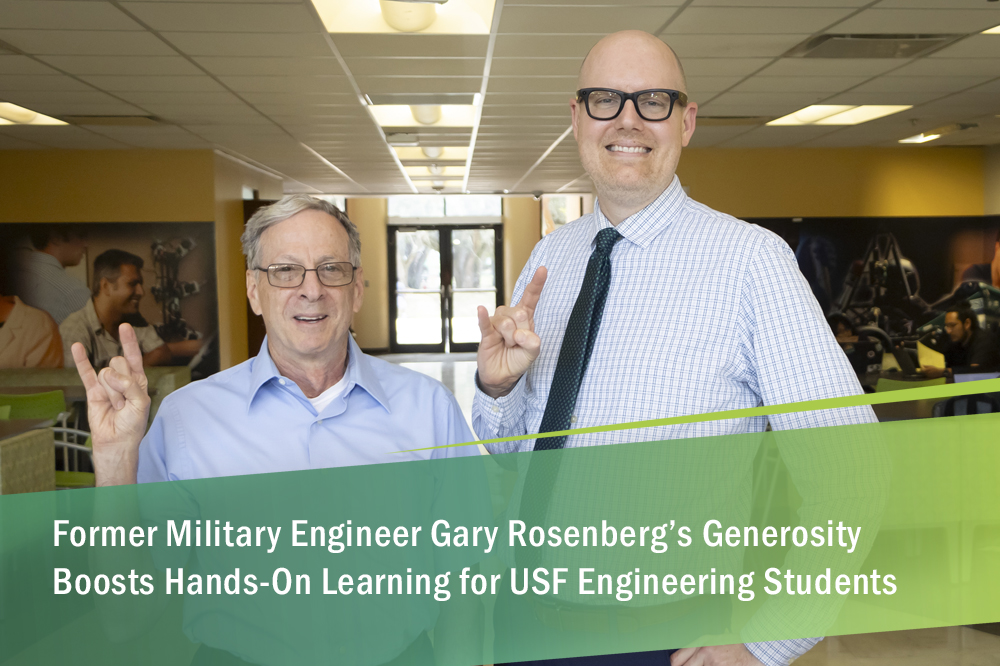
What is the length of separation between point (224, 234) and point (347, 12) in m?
5.14

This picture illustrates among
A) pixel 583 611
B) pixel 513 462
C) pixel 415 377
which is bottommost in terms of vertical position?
pixel 583 611

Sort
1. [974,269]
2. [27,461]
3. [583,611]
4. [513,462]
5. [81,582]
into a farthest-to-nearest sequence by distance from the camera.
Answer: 1. [974,269]
2. [27,461]
3. [81,582]
4. [513,462]
5. [583,611]

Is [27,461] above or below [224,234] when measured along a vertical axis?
below

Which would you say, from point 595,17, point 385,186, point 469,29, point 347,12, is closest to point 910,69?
point 595,17

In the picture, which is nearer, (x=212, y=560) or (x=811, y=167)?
(x=212, y=560)

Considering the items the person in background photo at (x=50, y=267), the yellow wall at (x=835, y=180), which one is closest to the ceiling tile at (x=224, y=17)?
the person in background photo at (x=50, y=267)

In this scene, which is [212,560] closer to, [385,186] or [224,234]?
[224,234]

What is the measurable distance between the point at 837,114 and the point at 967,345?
234cm

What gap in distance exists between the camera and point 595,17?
13.0ft

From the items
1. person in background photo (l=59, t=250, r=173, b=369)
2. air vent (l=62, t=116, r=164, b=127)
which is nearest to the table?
air vent (l=62, t=116, r=164, b=127)

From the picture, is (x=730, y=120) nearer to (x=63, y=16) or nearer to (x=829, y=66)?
(x=829, y=66)

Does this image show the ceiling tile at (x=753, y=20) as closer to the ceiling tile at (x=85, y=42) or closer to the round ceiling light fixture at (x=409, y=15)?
the round ceiling light fixture at (x=409, y=15)

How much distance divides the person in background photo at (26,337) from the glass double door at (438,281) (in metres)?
7.86

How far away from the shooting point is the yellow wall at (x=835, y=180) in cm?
885
